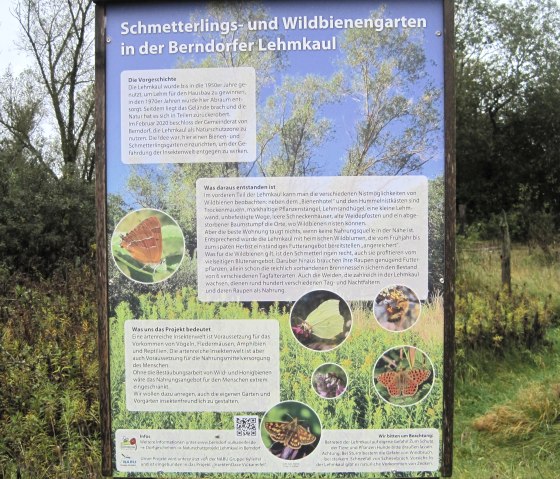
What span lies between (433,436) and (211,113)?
5.32ft

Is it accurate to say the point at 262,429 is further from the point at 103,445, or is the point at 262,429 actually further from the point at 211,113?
the point at 211,113

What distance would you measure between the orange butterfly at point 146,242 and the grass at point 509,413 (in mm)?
2820

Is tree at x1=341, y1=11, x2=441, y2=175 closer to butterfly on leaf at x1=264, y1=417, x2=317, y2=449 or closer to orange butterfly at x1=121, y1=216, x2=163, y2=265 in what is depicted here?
orange butterfly at x1=121, y1=216, x2=163, y2=265

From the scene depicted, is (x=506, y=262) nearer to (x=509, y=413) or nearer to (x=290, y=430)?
(x=509, y=413)

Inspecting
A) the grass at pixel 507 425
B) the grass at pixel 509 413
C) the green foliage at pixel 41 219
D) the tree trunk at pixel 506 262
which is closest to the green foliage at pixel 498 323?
the grass at pixel 509 413

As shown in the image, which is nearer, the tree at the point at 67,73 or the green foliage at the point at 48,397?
the green foliage at the point at 48,397

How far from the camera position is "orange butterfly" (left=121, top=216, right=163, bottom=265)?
8.52ft

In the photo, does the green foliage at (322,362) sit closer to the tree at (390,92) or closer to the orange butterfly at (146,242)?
the orange butterfly at (146,242)

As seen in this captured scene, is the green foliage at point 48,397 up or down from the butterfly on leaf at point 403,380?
down

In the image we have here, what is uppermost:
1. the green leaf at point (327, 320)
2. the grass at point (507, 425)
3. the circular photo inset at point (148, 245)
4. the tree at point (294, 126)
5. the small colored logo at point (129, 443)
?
the tree at point (294, 126)

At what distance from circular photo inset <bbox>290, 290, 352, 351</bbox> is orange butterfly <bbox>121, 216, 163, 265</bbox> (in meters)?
0.62

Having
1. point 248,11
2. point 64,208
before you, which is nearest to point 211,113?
point 248,11

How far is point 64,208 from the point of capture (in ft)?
37.4

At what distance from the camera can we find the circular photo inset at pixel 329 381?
→ 2.58 metres
